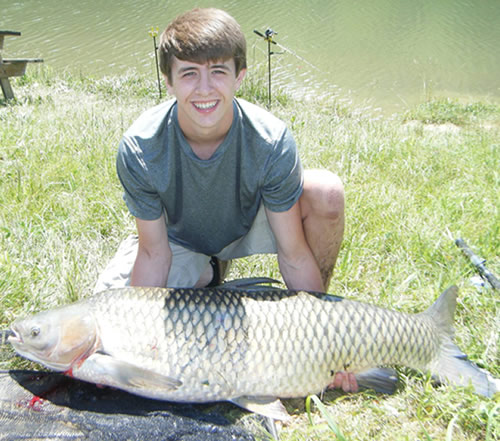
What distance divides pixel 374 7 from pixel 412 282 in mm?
12549

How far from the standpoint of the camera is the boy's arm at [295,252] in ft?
6.29

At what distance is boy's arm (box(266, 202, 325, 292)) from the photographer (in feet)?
6.29

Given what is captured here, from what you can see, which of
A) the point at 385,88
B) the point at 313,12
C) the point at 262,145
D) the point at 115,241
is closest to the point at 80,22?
the point at 313,12

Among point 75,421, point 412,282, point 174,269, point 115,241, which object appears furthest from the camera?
point 115,241

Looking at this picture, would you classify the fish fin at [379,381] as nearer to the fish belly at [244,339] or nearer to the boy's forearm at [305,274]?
the fish belly at [244,339]

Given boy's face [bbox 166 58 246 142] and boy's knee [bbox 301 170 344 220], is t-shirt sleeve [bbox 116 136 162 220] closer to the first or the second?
boy's face [bbox 166 58 246 142]

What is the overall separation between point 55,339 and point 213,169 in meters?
0.79

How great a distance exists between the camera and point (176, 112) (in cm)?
188

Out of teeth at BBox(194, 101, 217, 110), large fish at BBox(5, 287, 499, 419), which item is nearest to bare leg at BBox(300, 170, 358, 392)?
large fish at BBox(5, 287, 499, 419)

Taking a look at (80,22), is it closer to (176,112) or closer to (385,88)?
(385,88)

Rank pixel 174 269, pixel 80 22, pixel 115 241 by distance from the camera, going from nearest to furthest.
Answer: pixel 174 269
pixel 115 241
pixel 80 22

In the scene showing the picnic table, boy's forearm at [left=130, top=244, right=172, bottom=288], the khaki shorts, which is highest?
boy's forearm at [left=130, top=244, right=172, bottom=288]

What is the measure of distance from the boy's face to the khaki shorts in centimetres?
49

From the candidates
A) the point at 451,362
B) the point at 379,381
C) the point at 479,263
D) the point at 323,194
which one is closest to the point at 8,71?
the point at 323,194
